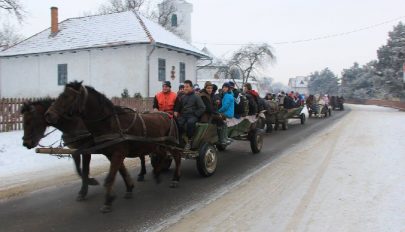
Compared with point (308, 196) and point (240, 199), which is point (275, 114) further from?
point (240, 199)

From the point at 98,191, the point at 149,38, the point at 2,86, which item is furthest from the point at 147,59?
the point at 98,191

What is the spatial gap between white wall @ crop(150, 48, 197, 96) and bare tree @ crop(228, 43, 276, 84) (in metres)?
16.6

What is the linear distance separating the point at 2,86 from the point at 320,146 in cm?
2851

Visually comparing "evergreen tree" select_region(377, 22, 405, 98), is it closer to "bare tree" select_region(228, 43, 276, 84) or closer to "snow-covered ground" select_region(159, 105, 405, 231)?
"bare tree" select_region(228, 43, 276, 84)

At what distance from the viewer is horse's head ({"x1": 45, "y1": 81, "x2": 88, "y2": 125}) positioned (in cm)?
557

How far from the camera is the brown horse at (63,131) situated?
5.73 m

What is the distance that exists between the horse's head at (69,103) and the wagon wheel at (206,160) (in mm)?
3034

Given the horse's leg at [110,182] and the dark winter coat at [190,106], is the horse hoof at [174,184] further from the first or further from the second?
the horse's leg at [110,182]

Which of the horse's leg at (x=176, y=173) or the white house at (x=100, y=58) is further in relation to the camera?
the white house at (x=100, y=58)

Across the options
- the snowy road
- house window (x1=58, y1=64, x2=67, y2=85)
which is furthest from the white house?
the snowy road

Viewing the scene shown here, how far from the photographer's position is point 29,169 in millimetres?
9414

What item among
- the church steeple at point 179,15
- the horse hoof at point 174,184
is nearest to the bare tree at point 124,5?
the church steeple at point 179,15

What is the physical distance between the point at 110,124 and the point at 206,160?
9.17ft

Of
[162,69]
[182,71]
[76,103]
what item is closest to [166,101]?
[76,103]
